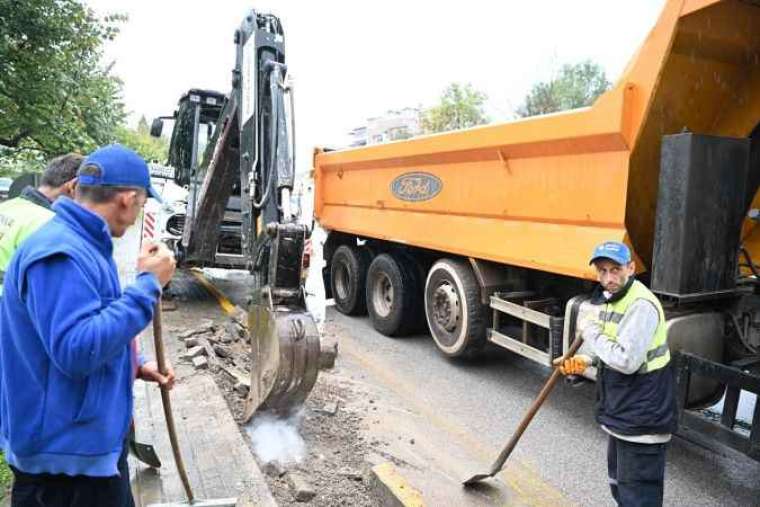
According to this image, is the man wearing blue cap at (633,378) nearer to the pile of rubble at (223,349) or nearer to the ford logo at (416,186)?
the pile of rubble at (223,349)

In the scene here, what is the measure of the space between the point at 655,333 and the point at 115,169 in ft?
7.46

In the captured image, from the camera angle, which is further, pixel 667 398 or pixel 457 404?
pixel 457 404

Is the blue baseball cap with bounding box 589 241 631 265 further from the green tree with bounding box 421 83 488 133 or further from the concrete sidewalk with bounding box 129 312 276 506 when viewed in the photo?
the green tree with bounding box 421 83 488 133

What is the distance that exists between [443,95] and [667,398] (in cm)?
3853

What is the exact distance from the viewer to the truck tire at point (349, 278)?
7.49 meters

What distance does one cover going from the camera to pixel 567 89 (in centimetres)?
3650

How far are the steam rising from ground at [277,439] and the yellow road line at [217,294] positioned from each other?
3626 millimetres

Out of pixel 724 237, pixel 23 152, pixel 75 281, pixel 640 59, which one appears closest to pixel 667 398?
pixel 724 237

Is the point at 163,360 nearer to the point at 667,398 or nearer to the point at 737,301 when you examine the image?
the point at 667,398

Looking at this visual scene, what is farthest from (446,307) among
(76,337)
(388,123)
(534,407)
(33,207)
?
(388,123)

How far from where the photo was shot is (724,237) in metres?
3.46

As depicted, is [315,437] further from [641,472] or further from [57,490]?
[57,490]

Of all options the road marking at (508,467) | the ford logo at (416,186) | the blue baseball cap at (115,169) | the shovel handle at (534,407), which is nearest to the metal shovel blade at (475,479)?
the shovel handle at (534,407)

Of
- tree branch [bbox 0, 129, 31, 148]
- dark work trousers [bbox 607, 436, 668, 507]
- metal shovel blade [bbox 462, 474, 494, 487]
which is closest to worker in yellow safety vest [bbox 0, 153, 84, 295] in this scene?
metal shovel blade [bbox 462, 474, 494, 487]
